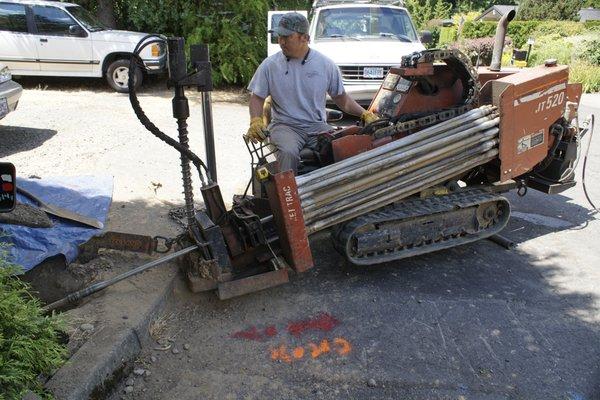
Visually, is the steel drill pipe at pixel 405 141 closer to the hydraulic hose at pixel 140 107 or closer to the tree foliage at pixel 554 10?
the hydraulic hose at pixel 140 107

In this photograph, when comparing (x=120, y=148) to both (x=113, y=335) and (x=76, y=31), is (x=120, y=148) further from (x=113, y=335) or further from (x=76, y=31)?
(x=76, y=31)

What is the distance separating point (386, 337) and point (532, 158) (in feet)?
7.49

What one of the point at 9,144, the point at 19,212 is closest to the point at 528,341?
the point at 19,212

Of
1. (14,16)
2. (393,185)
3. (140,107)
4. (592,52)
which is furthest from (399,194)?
(592,52)

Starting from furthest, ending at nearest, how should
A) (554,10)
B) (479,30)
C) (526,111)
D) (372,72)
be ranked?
(554,10), (479,30), (372,72), (526,111)

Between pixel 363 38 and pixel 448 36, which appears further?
pixel 448 36

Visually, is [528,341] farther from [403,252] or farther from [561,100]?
[561,100]

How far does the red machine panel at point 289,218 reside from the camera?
11.4 ft

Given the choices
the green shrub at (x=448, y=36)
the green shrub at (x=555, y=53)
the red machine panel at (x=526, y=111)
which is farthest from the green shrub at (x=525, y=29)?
the red machine panel at (x=526, y=111)

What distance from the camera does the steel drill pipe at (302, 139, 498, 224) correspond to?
383 centimetres

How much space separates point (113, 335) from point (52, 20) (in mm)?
9962

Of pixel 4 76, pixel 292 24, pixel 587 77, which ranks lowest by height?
pixel 587 77

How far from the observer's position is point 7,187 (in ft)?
7.32

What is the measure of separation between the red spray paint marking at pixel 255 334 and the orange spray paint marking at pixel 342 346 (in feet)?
1.41
